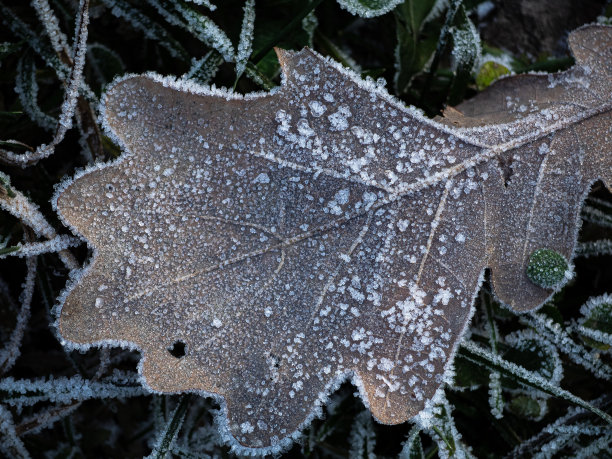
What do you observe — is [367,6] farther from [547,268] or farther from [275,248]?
[547,268]

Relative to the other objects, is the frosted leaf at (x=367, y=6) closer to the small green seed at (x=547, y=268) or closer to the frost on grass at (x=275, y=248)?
the frost on grass at (x=275, y=248)

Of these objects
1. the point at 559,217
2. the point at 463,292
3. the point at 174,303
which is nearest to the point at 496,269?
the point at 463,292

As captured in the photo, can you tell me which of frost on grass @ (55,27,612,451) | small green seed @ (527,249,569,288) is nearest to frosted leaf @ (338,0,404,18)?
frost on grass @ (55,27,612,451)

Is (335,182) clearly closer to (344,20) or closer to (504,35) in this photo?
(344,20)

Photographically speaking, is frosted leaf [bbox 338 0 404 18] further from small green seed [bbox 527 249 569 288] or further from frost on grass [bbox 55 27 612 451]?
small green seed [bbox 527 249 569 288]

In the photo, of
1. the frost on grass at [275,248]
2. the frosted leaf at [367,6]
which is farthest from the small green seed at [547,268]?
the frosted leaf at [367,6]

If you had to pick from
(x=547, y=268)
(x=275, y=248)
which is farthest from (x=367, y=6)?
(x=547, y=268)
